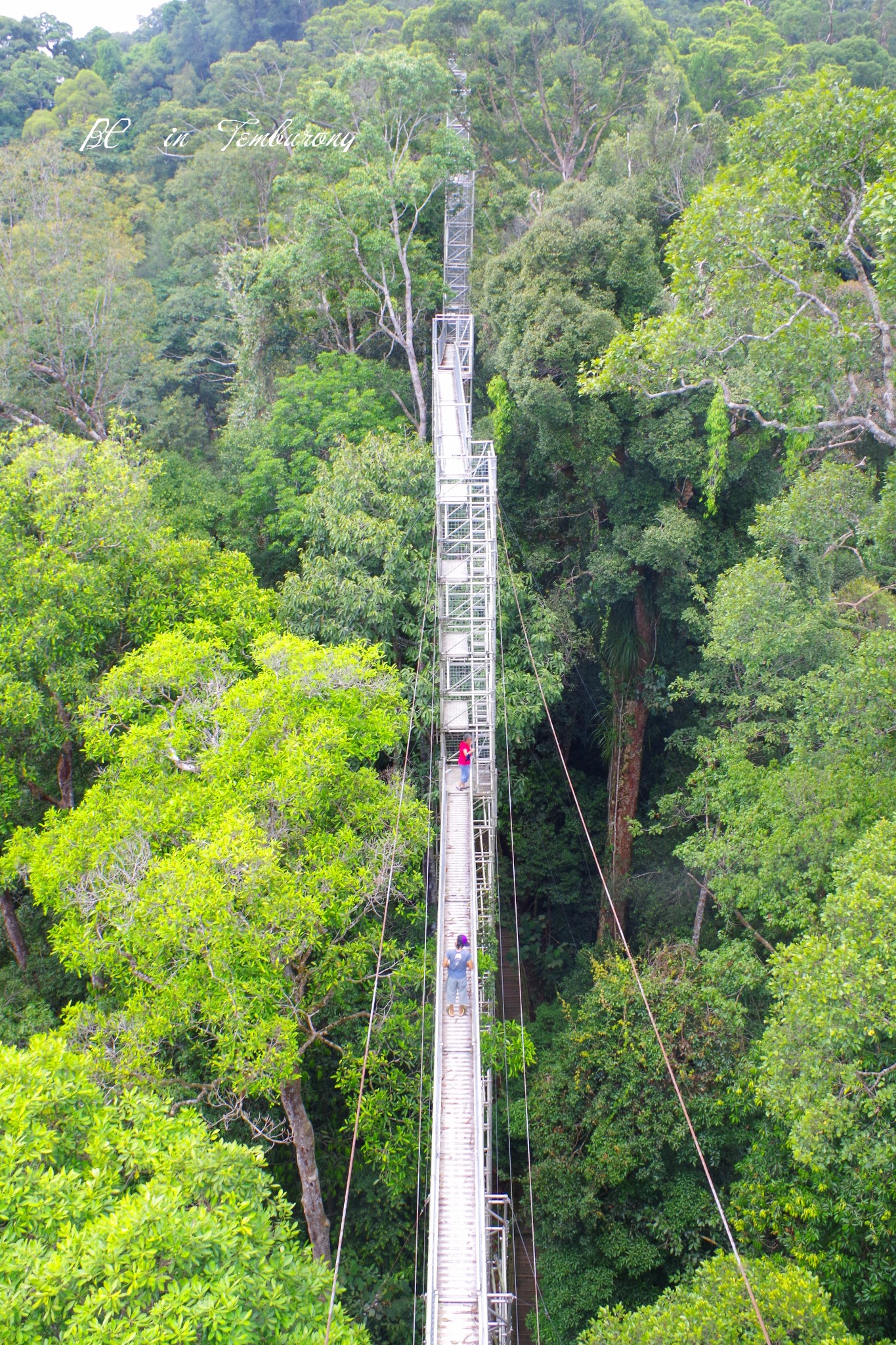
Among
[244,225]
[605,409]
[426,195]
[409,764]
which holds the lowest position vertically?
[409,764]

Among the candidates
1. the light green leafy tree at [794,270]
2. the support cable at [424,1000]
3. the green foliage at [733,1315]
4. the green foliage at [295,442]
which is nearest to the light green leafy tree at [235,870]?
the support cable at [424,1000]

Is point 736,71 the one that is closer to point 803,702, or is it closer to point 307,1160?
point 803,702

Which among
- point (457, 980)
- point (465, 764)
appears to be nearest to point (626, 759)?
point (465, 764)

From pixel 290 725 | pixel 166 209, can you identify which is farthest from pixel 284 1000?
pixel 166 209

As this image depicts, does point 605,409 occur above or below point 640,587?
above

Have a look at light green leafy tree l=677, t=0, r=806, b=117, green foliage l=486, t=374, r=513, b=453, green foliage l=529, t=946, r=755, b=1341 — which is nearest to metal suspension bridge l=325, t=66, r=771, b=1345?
green foliage l=529, t=946, r=755, b=1341

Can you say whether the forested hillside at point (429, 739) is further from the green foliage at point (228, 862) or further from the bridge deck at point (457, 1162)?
the bridge deck at point (457, 1162)

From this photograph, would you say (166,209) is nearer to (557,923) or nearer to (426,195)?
(426,195)
